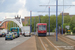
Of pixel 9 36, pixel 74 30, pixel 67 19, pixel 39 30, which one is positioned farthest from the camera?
pixel 67 19

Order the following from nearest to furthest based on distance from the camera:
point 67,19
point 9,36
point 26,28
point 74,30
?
point 9,36 < point 26,28 < point 74,30 < point 67,19

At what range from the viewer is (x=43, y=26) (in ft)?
167

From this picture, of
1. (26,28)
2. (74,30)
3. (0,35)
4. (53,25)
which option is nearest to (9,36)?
(0,35)

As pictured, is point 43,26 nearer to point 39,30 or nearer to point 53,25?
point 39,30

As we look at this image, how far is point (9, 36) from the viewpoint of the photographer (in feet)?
125

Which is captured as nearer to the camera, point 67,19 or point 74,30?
point 74,30

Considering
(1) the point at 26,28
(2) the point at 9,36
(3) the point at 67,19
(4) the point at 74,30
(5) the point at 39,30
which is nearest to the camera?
(2) the point at 9,36

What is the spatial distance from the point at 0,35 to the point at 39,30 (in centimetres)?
1338

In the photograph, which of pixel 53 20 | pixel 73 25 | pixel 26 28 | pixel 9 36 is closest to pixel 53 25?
pixel 53 20

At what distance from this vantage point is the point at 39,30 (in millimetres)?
50562

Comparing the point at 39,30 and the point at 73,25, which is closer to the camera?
the point at 39,30

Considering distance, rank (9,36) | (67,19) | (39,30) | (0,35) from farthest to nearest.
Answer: (67,19) < (0,35) < (39,30) < (9,36)

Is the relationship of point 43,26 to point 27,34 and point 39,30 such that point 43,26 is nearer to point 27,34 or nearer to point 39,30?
point 39,30

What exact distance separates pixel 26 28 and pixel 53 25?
4980 centimetres
